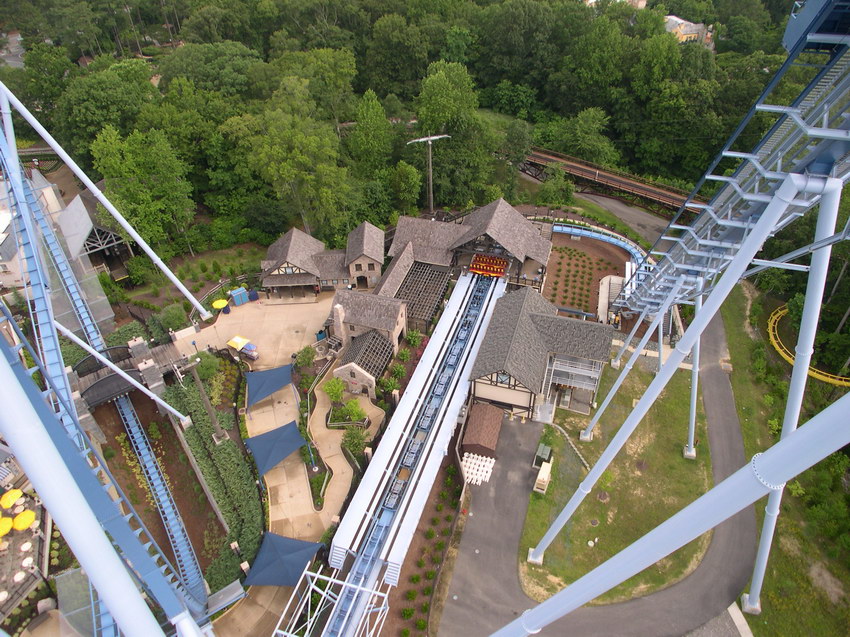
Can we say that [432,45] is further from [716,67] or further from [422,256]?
[422,256]

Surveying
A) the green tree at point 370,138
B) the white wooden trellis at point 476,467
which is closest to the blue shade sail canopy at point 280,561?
the white wooden trellis at point 476,467

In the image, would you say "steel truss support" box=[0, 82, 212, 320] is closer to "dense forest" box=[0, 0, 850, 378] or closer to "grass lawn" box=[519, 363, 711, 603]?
"dense forest" box=[0, 0, 850, 378]

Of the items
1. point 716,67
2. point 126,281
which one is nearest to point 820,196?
point 126,281

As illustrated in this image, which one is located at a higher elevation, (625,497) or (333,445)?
(333,445)

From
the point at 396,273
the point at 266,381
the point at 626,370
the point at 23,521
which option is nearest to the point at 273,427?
the point at 266,381

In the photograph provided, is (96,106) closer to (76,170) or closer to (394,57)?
(76,170)

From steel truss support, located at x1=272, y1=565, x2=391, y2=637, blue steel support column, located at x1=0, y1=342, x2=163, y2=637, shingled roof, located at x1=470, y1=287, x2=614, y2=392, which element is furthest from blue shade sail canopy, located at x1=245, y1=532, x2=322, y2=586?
blue steel support column, located at x1=0, y1=342, x2=163, y2=637
